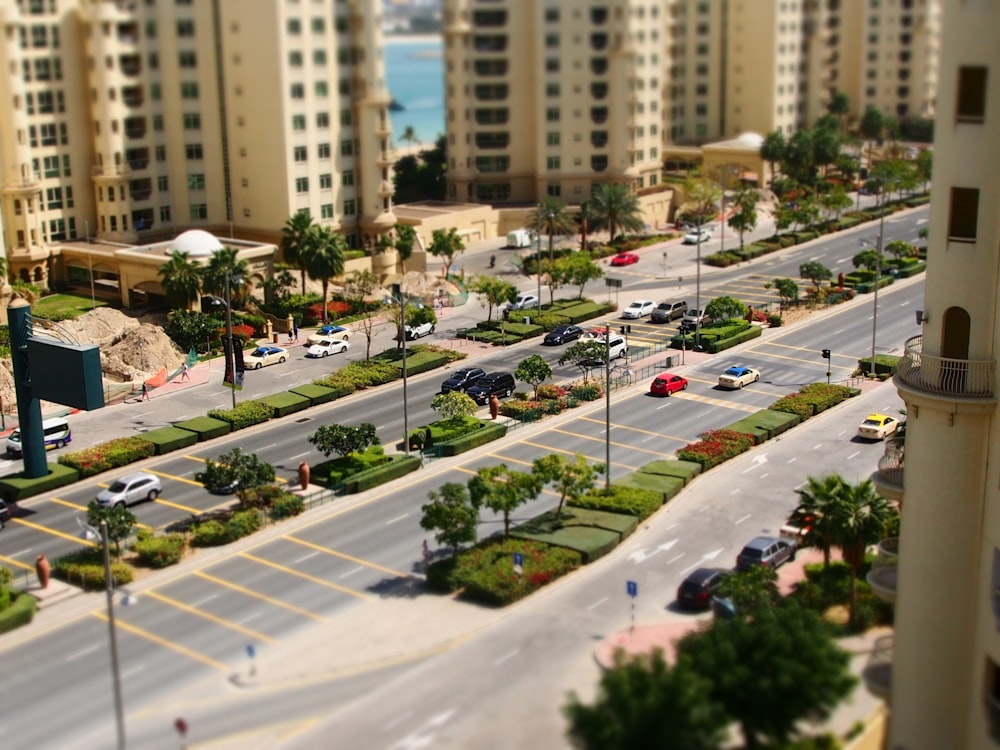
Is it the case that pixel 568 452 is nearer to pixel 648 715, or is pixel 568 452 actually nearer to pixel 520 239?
pixel 648 715

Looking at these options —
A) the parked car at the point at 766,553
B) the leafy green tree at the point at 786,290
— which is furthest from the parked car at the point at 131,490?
the leafy green tree at the point at 786,290

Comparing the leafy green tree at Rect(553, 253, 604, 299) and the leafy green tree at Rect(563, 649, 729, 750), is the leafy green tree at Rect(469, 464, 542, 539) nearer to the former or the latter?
the leafy green tree at Rect(563, 649, 729, 750)

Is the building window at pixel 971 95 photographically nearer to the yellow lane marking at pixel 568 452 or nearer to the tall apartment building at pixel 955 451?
the tall apartment building at pixel 955 451

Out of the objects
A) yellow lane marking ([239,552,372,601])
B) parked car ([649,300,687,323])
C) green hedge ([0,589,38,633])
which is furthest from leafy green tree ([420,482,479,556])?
parked car ([649,300,687,323])

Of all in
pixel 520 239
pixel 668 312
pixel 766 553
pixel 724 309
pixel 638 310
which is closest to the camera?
pixel 766 553

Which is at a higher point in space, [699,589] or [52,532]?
[699,589]

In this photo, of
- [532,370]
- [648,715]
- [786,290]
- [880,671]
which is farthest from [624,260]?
[648,715]

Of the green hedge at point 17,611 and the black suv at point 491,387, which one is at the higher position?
the black suv at point 491,387
